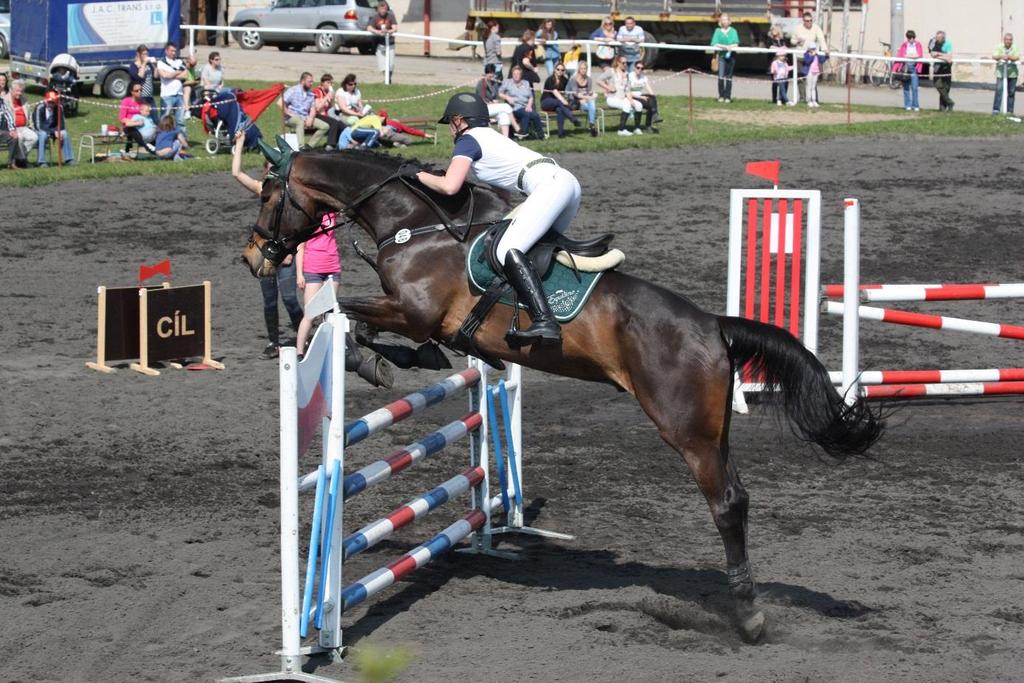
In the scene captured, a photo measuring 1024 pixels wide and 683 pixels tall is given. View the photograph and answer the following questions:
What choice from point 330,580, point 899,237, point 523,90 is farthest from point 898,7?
point 330,580

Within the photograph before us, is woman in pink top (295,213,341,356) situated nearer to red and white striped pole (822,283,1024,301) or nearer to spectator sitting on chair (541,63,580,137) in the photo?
red and white striped pole (822,283,1024,301)

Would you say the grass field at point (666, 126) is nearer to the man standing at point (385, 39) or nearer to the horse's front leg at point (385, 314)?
the man standing at point (385, 39)

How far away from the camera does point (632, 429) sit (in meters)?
10.6

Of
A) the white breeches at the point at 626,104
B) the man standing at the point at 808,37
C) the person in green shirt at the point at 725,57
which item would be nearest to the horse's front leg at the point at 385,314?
the white breeches at the point at 626,104

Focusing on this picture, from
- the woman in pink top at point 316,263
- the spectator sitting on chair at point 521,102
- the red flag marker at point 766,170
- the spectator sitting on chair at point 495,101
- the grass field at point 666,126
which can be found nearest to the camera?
the red flag marker at point 766,170

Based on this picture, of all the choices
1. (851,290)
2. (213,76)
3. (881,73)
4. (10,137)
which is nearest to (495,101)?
(213,76)

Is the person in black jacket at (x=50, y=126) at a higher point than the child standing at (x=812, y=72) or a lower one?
lower

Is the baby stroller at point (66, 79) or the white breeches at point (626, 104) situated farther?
the baby stroller at point (66, 79)

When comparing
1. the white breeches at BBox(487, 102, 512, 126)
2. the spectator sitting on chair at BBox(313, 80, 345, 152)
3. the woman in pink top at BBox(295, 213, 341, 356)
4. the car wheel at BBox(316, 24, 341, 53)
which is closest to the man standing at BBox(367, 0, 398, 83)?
the car wheel at BBox(316, 24, 341, 53)

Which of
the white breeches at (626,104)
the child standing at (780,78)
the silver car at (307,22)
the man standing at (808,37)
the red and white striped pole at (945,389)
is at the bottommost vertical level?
the red and white striped pole at (945,389)

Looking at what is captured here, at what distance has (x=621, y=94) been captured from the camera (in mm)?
25578

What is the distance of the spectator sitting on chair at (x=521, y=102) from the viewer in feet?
79.3

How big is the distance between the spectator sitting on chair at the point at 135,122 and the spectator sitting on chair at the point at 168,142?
0.13 m

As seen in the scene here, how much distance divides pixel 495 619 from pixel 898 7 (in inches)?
1118
